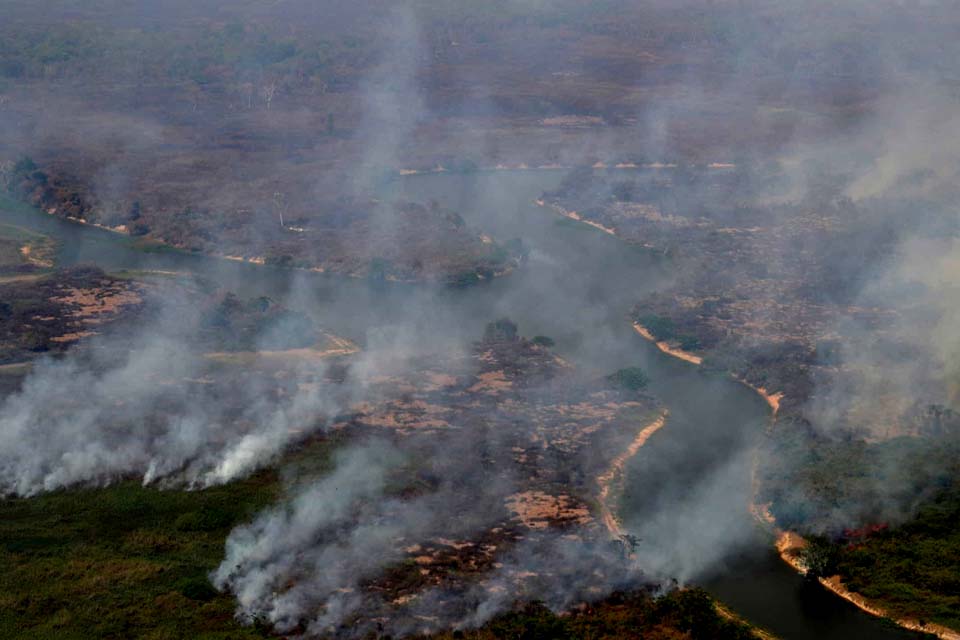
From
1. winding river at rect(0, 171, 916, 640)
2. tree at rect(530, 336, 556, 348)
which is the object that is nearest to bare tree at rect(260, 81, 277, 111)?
winding river at rect(0, 171, 916, 640)

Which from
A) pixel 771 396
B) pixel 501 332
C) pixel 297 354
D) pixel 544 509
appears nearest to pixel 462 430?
pixel 544 509

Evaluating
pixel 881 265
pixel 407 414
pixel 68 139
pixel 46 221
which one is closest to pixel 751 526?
pixel 407 414

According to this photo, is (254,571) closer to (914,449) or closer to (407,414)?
(407,414)

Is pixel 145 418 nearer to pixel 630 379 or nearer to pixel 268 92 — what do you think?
pixel 630 379

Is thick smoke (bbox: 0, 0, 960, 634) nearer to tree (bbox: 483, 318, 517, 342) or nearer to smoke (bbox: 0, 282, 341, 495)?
smoke (bbox: 0, 282, 341, 495)

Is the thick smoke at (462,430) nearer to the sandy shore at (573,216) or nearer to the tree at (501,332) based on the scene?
the tree at (501,332)

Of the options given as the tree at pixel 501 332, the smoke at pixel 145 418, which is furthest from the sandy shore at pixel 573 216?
the smoke at pixel 145 418

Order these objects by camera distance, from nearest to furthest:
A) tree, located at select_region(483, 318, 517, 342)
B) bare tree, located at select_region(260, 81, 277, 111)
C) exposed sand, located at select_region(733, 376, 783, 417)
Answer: exposed sand, located at select_region(733, 376, 783, 417), tree, located at select_region(483, 318, 517, 342), bare tree, located at select_region(260, 81, 277, 111)
